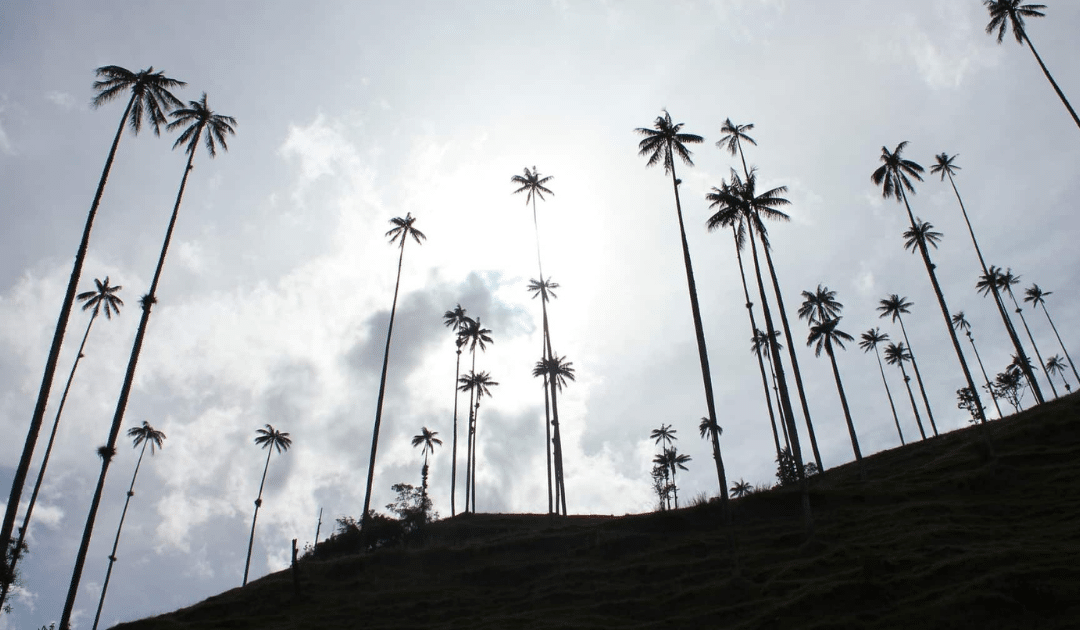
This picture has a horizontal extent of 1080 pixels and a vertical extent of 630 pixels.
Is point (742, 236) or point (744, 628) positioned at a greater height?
point (742, 236)

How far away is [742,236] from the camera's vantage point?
44.3m

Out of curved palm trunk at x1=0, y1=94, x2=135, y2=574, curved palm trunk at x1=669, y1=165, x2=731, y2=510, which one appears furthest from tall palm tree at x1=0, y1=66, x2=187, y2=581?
curved palm trunk at x1=669, y1=165, x2=731, y2=510

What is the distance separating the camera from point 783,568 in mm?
27703

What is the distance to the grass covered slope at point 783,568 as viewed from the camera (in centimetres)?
2117

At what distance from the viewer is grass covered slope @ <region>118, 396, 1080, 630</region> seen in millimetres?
21172

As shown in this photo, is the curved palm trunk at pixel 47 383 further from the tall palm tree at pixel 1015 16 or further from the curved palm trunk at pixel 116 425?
the tall palm tree at pixel 1015 16

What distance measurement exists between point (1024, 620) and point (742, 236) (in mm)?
30379

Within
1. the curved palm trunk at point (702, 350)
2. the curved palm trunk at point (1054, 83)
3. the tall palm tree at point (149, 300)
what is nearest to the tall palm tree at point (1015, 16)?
the curved palm trunk at point (1054, 83)

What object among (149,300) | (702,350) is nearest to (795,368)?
(702,350)

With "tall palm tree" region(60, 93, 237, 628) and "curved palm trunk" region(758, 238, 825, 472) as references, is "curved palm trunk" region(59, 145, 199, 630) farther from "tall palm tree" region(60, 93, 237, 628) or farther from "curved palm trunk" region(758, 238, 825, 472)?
"curved palm trunk" region(758, 238, 825, 472)

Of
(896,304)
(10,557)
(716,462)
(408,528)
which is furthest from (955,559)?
(896,304)

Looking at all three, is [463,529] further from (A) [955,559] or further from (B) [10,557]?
(A) [955,559]

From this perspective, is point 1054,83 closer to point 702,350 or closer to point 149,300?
point 702,350

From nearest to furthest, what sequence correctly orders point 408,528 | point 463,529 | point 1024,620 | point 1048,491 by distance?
point 1024,620 → point 1048,491 → point 408,528 → point 463,529
